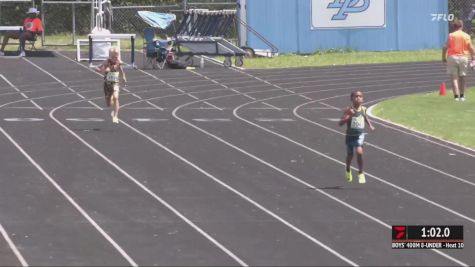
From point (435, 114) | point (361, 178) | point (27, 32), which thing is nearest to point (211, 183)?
point (361, 178)

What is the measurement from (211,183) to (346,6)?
2528 centimetres

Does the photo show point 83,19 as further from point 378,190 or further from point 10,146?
point 378,190

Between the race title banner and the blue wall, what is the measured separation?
0.63 ft

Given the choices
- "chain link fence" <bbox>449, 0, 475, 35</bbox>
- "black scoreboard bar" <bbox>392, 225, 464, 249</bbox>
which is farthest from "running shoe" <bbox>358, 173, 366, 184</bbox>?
"chain link fence" <bbox>449, 0, 475, 35</bbox>

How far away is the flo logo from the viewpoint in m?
40.9

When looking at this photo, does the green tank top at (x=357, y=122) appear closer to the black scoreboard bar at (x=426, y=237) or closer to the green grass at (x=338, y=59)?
the black scoreboard bar at (x=426, y=237)

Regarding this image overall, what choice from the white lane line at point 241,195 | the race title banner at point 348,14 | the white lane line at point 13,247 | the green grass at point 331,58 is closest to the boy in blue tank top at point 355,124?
the white lane line at point 241,195

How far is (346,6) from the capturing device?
41094 millimetres

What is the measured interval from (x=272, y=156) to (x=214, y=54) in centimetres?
1599

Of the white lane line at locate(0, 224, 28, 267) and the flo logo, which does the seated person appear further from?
the white lane line at locate(0, 224, 28, 267)

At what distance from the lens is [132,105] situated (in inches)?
1023

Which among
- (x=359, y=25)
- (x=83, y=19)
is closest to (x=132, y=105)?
(x=359, y=25)

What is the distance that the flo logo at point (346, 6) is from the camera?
1612 inches

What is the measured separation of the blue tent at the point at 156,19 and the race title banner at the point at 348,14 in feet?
16.7
